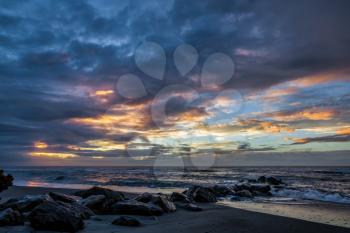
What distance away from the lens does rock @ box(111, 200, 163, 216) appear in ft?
36.4

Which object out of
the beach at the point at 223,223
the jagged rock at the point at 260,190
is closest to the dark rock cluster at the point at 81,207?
the beach at the point at 223,223

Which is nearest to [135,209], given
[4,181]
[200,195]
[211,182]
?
[4,181]

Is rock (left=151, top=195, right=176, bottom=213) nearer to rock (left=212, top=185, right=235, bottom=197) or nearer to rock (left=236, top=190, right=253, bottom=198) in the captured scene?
rock (left=212, top=185, right=235, bottom=197)

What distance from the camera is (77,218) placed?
830 centimetres

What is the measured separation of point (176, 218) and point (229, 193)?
35.1ft

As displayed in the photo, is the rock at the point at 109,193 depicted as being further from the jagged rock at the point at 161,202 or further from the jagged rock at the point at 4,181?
the jagged rock at the point at 4,181

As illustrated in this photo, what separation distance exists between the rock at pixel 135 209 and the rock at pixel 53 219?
10.3 ft

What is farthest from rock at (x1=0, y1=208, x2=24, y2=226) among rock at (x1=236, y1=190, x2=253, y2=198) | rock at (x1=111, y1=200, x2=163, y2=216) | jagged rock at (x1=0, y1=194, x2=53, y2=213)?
rock at (x1=236, y1=190, x2=253, y2=198)

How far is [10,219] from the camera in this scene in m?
8.30

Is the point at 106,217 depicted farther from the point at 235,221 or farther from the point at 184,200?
the point at 184,200

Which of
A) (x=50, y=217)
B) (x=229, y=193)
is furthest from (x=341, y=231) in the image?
(x=229, y=193)

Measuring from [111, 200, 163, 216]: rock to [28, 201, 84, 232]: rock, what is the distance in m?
3.13

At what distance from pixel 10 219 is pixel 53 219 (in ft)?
4.78

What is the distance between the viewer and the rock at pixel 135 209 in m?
11.1
